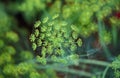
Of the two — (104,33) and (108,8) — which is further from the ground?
(108,8)

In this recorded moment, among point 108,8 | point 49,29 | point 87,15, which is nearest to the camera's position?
point 49,29

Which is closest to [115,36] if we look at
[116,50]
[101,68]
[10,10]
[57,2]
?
[116,50]

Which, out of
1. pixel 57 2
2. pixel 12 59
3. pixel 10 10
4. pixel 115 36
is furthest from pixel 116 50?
pixel 10 10

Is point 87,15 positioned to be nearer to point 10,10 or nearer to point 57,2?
point 57,2

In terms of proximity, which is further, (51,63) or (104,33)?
(51,63)

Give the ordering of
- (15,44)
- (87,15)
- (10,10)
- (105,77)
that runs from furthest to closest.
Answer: (10,10)
(15,44)
(87,15)
(105,77)

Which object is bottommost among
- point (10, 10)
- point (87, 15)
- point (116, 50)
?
point (116, 50)
